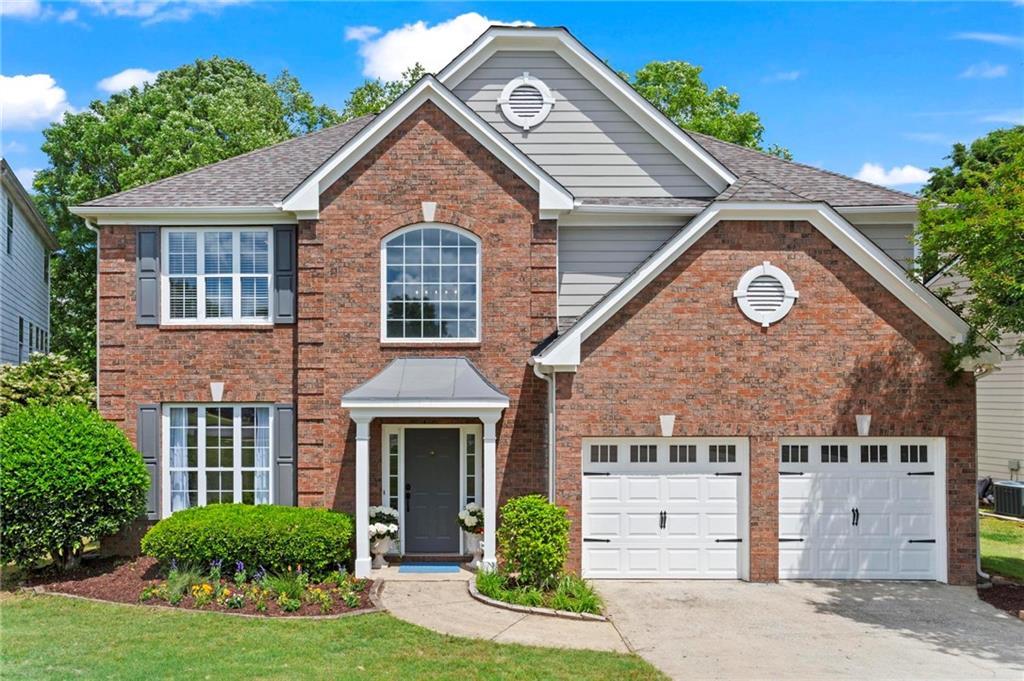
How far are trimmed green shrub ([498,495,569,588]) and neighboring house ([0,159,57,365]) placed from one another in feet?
53.8

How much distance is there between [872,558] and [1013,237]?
17.7ft

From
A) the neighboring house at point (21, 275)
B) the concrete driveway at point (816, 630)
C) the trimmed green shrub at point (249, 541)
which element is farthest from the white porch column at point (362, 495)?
the neighboring house at point (21, 275)

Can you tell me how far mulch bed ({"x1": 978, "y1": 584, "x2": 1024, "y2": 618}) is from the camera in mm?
11445

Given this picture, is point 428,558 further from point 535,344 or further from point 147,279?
point 147,279

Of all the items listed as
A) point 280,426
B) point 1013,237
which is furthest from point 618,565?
point 1013,237

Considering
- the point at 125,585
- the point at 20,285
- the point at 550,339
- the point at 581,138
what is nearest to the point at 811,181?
the point at 581,138

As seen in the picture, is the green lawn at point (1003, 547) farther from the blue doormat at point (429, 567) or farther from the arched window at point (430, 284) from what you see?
the arched window at point (430, 284)

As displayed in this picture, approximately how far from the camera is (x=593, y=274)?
48.3 feet

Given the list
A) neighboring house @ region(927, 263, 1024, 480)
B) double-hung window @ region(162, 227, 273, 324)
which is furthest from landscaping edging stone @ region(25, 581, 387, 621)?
neighboring house @ region(927, 263, 1024, 480)

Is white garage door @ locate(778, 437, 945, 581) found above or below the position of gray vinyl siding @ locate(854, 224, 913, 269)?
below

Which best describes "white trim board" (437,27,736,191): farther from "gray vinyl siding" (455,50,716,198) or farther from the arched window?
the arched window

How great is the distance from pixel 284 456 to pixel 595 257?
261 inches

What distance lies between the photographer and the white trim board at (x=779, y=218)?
12414 millimetres

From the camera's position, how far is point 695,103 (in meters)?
29.4
